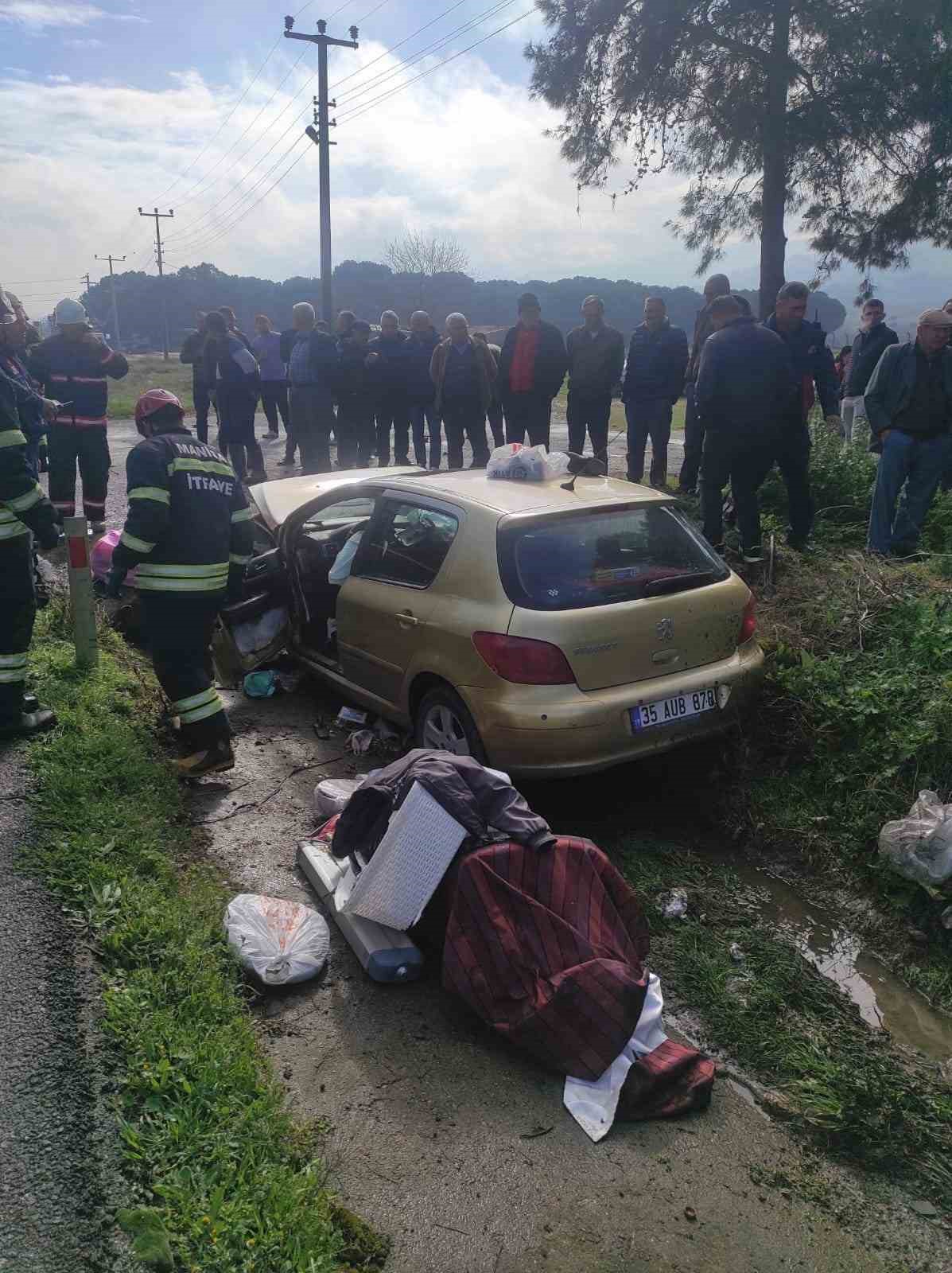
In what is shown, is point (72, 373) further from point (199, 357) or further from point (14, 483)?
point (14, 483)

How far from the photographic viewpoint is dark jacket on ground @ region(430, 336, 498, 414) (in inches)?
422

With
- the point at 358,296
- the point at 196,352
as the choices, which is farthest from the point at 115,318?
the point at 196,352

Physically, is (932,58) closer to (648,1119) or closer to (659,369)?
(659,369)

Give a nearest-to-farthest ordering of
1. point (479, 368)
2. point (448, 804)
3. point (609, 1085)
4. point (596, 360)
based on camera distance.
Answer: point (609, 1085) < point (448, 804) < point (596, 360) < point (479, 368)

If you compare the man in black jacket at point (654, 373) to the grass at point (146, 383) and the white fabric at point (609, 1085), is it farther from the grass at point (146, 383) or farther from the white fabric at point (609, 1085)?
the grass at point (146, 383)

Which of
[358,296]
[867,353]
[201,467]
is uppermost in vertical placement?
[358,296]

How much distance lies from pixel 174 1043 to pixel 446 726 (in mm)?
2177

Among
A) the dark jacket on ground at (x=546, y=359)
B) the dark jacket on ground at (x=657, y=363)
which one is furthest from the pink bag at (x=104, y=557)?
the dark jacket on ground at (x=657, y=363)

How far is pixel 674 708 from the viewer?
440 centimetres

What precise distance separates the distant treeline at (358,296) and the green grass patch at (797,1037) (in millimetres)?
37023

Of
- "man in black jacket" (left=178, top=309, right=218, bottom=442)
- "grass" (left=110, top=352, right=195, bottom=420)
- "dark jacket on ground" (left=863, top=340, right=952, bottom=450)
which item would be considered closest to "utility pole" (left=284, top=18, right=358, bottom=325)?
"grass" (left=110, top=352, right=195, bottom=420)

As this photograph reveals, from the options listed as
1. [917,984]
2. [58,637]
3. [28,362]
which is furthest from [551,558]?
[28,362]

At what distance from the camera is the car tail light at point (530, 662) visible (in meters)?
4.20

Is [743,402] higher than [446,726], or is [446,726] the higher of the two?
[743,402]
